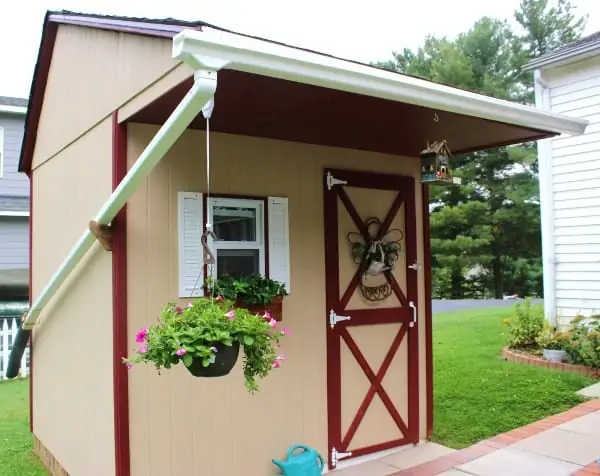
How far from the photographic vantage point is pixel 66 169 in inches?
164

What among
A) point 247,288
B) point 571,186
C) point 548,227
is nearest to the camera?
point 247,288

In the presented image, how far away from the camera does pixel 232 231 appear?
3.65m

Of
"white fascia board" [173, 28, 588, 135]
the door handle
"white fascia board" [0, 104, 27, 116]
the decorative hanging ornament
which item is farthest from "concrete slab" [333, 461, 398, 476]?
"white fascia board" [0, 104, 27, 116]

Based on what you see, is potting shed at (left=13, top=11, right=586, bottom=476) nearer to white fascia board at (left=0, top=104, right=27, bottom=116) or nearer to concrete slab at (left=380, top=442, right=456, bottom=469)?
concrete slab at (left=380, top=442, right=456, bottom=469)

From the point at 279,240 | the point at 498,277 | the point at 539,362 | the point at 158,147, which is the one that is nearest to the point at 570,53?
the point at 539,362

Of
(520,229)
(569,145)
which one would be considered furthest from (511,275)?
(569,145)

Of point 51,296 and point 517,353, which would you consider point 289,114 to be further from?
point 517,353

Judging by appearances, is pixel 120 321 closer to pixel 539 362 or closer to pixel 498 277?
pixel 539 362

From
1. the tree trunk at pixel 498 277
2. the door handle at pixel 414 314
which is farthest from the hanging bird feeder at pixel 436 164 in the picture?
the tree trunk at pixel 498 277

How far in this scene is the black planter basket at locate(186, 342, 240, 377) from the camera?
250 cm

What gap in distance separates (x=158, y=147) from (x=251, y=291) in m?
1.09

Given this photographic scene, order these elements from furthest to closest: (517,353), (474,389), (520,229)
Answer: (520,229)
(517,353)
(474,389)

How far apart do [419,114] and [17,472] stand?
3835mm

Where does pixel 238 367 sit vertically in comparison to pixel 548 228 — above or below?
below
